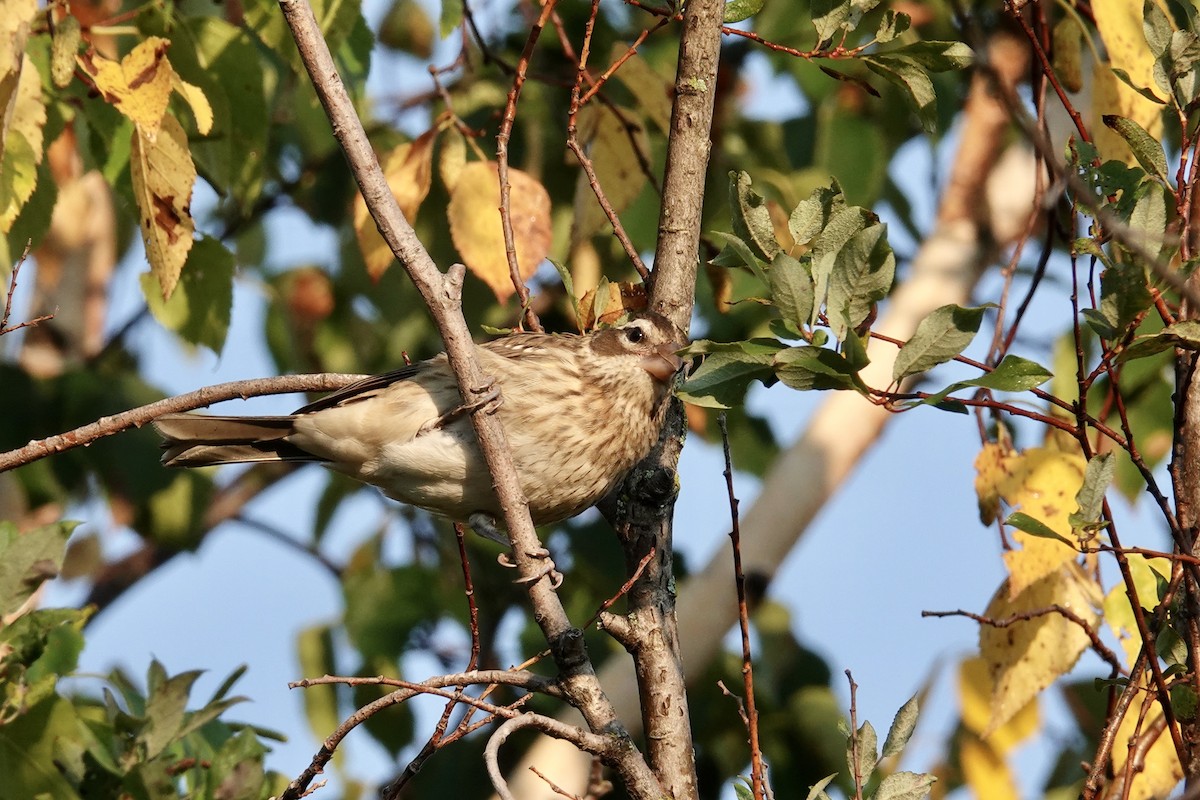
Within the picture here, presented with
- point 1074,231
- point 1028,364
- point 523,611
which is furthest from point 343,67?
point 523,611

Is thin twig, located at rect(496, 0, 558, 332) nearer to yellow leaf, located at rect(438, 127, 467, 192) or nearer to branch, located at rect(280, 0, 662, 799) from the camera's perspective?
yellow leaf, located at rect(438, 127, 467, 192)

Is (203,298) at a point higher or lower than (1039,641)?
higher

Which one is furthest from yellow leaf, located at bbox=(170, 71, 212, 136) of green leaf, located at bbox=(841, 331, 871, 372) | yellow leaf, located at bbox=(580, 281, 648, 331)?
green leaf, located at bbox=(841, 331, 871, 372)

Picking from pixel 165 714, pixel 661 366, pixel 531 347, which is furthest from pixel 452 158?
pixel 165 714

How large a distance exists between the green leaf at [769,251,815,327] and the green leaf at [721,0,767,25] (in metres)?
1.08

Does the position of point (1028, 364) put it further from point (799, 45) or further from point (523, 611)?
point (523, 611)

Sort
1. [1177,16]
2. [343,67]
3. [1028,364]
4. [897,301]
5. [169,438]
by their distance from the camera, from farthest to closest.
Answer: [897,301]
[169,438]
[343,67]
[1177,16]
[1028,364]

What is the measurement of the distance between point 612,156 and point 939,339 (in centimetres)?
185

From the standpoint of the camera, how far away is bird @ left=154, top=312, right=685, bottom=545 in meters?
3.85

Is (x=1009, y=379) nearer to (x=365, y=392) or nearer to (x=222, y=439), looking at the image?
(x=365, y=392)

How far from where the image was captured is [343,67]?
12.3ft

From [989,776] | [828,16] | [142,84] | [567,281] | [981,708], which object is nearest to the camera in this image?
[828,16]

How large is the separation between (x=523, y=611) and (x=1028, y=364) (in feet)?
16.0

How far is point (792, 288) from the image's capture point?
228cm
